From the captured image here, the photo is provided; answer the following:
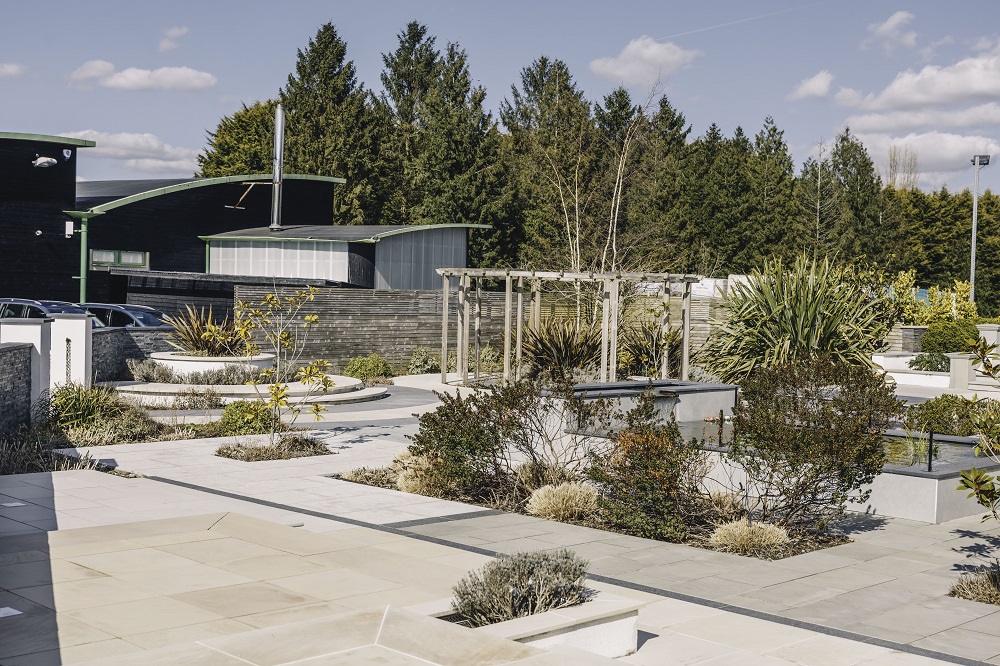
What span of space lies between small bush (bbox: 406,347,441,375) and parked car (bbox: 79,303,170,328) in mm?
6270

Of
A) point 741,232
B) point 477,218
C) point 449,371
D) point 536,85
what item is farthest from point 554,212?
point 536,85

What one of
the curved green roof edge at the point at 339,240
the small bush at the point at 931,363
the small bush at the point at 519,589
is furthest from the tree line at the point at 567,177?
the small bush at the point at 519,589

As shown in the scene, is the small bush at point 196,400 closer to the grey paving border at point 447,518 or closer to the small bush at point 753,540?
the grey paving border at point 447,518

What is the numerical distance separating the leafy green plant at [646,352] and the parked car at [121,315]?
11397 millimetres

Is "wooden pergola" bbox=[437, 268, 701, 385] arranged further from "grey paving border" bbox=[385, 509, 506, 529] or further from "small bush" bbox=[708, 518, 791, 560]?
"small bush" bbox=[708, 518, 791, 560]

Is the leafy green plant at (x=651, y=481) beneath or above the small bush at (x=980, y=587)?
above

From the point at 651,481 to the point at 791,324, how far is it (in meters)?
11.5

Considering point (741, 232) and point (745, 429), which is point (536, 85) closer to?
point (741, 232)

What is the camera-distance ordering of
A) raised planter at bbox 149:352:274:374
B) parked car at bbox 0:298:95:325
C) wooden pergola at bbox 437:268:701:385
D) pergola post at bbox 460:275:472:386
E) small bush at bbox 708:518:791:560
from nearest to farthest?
small bush at bbox 708:518:791:560 → wooden pergola at bbox 437:268:701:385 → raised planter at bbox 149:352:274:374 → pergola post at bbox 460:275:472:386 → parked car at bbox 0:298:95:325

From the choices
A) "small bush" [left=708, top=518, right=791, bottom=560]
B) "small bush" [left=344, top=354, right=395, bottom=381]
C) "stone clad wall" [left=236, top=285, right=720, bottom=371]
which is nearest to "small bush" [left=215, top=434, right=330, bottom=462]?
"small bush" [left=708, top=518, right=791, bottom=560]

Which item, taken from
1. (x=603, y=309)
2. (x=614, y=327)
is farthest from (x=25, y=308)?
(x=614, y=327)

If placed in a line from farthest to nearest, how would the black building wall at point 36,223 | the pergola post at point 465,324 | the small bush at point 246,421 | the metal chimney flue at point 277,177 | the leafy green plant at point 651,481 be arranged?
the metal chimney flue at point 277,177
the black building wall at point 36,223
the pergola post at point 465,324
the small bush at point 246,421
the leafy green plant at point 651,481

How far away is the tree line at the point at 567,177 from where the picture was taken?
4591 centimetres

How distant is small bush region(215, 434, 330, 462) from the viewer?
14289 mm
